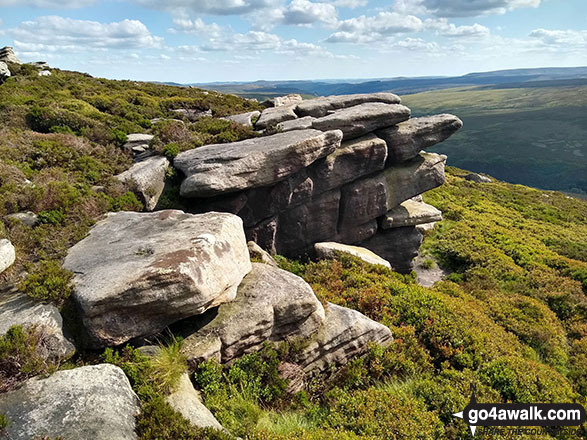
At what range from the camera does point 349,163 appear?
80.7ft

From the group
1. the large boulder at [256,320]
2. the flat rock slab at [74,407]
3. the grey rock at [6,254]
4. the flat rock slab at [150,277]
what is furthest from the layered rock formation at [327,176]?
the flat rock slab at [74,407]

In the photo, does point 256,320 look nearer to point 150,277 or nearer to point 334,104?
point 150,277

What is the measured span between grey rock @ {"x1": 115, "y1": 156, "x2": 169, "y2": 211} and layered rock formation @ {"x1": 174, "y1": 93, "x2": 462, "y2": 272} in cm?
105

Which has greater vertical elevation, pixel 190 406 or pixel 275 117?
pixel 275 117

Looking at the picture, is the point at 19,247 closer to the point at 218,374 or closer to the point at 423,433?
the point at 218,374

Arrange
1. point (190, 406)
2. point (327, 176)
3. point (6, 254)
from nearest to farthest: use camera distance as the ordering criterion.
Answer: point (190, 406)
point (6, 254)
point (327, 176)

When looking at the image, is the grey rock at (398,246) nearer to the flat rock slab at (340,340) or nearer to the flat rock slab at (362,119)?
the flat rock slab at (362,119)

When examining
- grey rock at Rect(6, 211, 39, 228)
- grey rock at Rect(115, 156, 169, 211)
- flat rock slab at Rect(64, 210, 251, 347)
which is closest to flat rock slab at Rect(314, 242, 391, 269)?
grey rock at Rect(115, 156, 169, 211)

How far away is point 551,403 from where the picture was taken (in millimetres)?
12242

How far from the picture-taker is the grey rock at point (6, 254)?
34.4 feet

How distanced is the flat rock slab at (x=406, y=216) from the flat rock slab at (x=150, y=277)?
17696 mm

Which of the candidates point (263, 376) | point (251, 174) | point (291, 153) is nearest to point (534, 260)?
point (291, 153)

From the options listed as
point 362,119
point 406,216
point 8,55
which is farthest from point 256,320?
point 8,55

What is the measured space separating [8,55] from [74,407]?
208 feet
